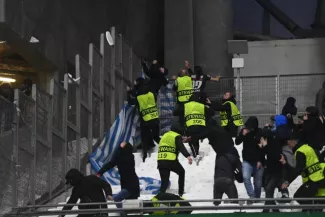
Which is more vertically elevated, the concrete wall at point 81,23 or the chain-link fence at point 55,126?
the concrete wall at point 81,23

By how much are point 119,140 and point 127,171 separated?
537 cm

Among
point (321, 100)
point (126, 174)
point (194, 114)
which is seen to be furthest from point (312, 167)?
point (321, 100)

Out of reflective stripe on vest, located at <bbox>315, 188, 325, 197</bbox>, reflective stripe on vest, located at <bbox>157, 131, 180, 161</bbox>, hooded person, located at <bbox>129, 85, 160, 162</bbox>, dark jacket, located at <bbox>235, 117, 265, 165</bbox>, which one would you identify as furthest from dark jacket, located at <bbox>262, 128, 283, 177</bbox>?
hooded person, located at <bbox>129, 85, 160, 162</bbox>

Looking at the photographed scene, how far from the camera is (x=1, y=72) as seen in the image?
108 feet

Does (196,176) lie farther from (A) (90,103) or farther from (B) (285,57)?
(B) (285,57)

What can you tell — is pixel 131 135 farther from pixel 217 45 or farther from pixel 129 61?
pixel 217 45

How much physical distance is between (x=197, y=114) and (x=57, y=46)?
7039mm

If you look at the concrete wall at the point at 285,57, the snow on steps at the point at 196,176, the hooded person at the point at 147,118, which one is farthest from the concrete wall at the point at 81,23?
the snow on steps at the point at 196,176

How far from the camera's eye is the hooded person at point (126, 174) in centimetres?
2188

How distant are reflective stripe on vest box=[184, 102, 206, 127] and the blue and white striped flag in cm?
157

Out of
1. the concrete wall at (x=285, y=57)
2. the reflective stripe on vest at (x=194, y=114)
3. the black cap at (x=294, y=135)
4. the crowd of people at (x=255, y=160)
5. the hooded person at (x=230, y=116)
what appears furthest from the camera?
the concrete wall at (x=285, y=57)

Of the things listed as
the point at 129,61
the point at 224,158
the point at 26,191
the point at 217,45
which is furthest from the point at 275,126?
the point at 217,45

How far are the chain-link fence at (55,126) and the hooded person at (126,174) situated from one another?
5.82 ft

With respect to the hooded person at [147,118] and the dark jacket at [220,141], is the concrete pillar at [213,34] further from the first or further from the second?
the dark jacket at [220,141]
